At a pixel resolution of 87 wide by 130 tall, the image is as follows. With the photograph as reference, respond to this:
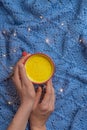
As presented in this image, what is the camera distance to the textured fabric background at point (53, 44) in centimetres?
158

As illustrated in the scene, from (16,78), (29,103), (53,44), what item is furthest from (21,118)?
(53,44)

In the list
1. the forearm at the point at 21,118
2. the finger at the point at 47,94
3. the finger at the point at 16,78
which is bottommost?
the forearm at the point at 21,118

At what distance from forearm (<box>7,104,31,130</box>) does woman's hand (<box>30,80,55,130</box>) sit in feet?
0.14

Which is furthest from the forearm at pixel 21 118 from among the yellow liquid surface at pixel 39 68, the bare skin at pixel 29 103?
the yellow liquid surface at pixel 39 68

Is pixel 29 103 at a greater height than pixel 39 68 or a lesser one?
lesser

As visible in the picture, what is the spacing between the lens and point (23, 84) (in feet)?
4.95

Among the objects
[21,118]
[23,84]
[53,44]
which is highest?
[53,44]

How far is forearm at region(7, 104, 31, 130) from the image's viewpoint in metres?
1.48

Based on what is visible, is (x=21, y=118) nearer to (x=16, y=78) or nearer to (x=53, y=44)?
(x=16, y=78)

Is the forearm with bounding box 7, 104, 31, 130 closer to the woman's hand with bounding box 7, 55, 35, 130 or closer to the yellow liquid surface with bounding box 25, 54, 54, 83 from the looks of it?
the woman's hand with bounding box 7, 55, 35, 130

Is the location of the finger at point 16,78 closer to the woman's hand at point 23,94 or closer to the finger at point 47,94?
the woman's hand at point 23,94

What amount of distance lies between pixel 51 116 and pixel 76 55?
31 cm

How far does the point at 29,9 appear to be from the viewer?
1586 mm

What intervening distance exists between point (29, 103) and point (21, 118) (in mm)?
74
